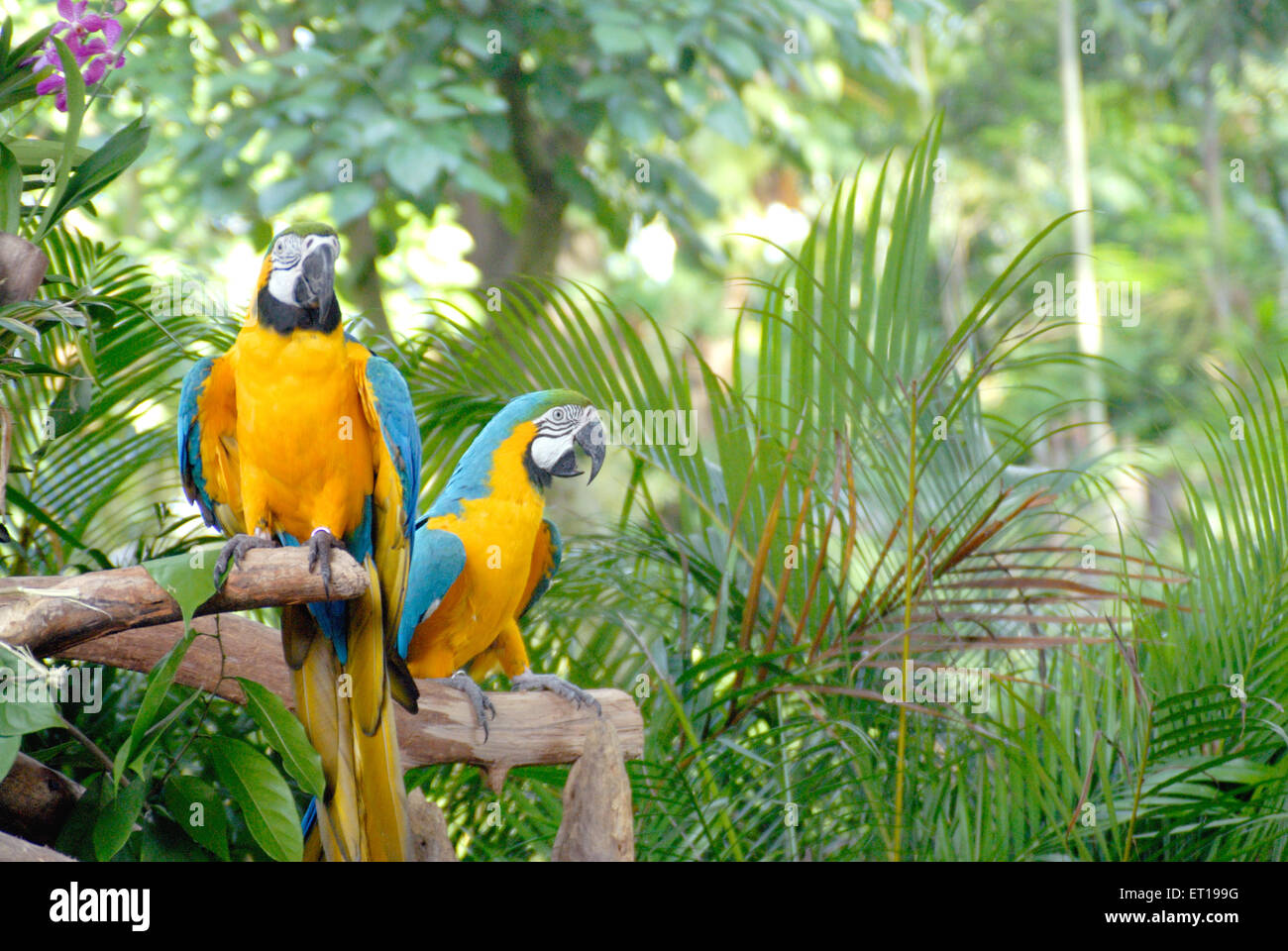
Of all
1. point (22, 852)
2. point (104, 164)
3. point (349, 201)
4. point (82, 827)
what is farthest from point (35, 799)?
point (349, 201)

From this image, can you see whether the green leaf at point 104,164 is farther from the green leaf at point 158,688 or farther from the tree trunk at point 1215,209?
the tree trunk at point 1215,209

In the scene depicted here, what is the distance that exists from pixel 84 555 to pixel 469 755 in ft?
2.21

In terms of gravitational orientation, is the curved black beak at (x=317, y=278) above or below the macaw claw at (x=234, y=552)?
above

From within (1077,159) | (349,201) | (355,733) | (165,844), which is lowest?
(165,844)

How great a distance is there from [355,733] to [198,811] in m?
0.23

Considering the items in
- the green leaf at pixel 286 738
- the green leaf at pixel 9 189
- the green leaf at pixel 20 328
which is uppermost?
the green leaf at pixel 9 189

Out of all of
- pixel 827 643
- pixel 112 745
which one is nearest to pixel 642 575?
pixel 827 643

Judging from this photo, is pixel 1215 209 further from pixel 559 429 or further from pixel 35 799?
pixel 35 799

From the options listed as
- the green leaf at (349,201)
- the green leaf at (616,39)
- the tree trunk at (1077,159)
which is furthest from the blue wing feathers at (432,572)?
the tree trunk at (1077,159)

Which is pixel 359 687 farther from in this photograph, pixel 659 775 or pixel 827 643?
pixel 827 643

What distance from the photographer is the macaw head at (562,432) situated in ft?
3.53

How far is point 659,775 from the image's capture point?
1194 mm

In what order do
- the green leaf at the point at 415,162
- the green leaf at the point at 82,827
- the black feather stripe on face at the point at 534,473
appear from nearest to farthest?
the green leaf at the point at 82,827, the black feather stripe on face at the point at 534,473, the green leaf at the point at 415,162

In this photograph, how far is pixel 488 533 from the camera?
3.59ft
